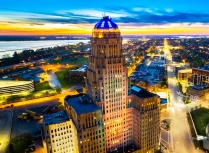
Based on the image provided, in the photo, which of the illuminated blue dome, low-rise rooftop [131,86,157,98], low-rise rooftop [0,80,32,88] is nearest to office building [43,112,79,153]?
low-rise rooftop [131,86,157,98]

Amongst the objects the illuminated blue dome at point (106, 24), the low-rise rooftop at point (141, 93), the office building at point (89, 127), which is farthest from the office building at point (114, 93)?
the office building at point (89, 127)

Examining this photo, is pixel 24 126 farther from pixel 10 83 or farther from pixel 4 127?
pixel 10 83

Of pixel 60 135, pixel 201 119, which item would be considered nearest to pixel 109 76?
pixel 60 135

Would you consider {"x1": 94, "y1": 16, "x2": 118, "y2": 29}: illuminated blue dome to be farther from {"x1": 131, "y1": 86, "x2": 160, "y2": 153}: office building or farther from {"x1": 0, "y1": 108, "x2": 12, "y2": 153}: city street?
{"x1": 0, "y1": 108, "x2": 12, "y2": 153}: city street

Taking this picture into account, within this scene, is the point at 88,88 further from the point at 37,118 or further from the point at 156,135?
the point at 37,118

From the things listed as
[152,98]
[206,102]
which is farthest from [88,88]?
[206,102]

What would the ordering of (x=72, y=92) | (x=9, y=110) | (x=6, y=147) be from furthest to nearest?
(x=72, y=92), (x=9, y=110), (x=6, y=147)
